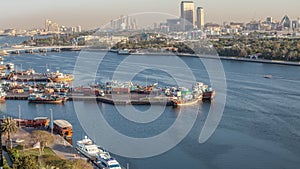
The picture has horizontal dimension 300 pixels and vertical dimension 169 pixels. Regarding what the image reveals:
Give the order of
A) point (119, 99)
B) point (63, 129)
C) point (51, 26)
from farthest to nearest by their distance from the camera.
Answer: point (51, 26) < point (119, 99) < point (63, 129)

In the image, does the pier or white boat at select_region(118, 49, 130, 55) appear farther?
the pier

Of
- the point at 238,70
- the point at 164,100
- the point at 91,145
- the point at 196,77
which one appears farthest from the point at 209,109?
the point at 238,70

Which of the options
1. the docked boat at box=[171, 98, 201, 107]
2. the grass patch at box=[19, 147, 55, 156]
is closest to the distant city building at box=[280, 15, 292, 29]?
the docked boat at box=[171, 98, 201, 107]

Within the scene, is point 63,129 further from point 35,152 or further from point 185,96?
point 185,96

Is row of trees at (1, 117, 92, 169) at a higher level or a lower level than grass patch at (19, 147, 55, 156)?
higher

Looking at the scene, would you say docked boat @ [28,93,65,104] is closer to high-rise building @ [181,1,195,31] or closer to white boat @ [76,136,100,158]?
white boat @ [76,136,100,158]

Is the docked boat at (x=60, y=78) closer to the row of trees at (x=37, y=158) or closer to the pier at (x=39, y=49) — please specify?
the row of trees at (x=37, y=158)

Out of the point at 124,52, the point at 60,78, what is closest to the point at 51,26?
the point at 124,52
